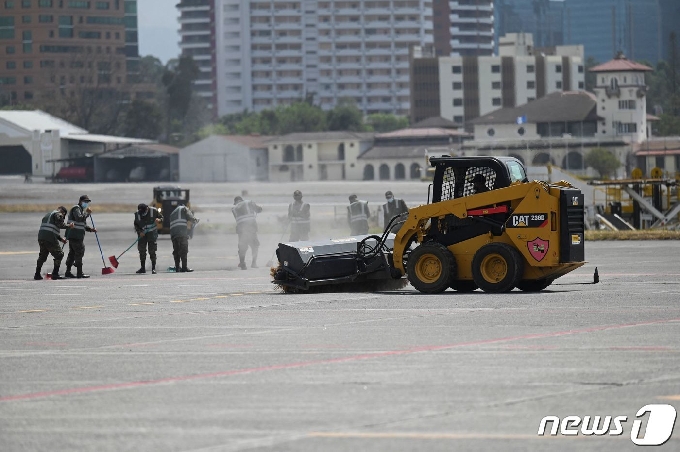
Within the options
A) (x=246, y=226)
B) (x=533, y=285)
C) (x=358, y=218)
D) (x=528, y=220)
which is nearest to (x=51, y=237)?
(x=246, y=226)

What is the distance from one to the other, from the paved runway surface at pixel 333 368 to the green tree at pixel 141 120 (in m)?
149

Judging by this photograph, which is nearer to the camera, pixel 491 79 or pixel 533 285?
pixel 533 285

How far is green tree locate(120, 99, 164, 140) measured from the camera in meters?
171

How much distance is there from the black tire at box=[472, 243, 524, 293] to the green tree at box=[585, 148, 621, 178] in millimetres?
109244

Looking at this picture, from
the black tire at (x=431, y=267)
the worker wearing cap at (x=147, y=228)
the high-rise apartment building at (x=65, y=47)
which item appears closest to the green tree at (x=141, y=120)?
the high-rise apartment building at (x=65, y=47)

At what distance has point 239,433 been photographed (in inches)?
412

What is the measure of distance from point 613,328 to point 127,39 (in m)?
159

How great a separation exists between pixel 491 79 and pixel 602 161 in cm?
5761

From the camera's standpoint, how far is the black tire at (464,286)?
23125 millimetres

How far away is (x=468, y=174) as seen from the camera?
22531 millimetres

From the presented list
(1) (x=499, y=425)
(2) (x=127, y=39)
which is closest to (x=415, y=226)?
(1) (x=499, y=425)

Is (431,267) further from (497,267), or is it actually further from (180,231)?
(180,231)

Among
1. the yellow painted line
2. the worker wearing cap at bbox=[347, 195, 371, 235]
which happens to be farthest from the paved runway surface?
the worker wearing cap at bbox=[347, 195, 371, 235]

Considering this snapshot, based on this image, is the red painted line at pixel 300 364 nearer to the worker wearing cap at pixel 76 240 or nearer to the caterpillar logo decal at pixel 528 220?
the caterpillar logo decal at pixel 528 220
